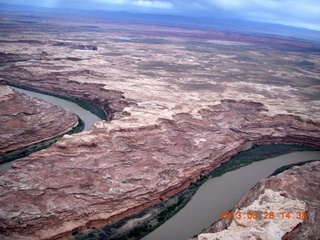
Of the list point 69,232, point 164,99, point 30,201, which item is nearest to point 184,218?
point 69,232

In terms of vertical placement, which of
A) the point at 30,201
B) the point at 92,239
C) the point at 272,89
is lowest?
the point at 92,239

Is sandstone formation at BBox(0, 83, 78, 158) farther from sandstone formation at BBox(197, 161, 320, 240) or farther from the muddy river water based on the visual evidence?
sandstone formation at BBox(197, 161, 320, 240)

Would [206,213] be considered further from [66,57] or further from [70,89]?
[66,57]

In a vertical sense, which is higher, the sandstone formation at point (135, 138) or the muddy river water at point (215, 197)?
the sandstone formation at point (135, 138)
